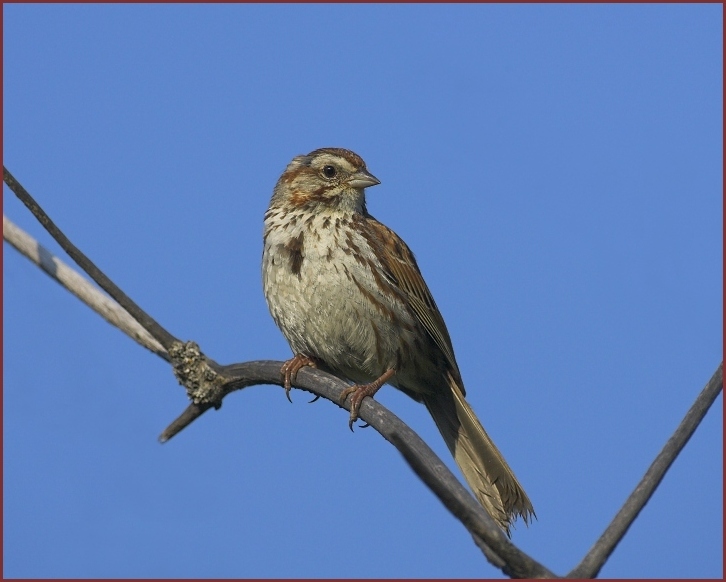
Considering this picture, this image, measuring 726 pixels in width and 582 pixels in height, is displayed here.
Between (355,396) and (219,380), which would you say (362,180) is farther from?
(219,380)

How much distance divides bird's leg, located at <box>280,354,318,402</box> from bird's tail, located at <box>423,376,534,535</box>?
908 millimetres

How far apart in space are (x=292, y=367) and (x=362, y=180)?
56.6 inches

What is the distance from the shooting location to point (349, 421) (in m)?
6.11

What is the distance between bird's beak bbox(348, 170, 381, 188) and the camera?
7.11 meters

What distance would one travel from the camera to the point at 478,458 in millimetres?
6715

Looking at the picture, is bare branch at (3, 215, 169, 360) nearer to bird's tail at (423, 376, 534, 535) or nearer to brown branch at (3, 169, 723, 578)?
brown branch at (3, 169, 723, 578)

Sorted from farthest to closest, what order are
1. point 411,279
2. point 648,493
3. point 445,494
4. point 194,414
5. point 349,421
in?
point 411,279
point 349,421
point 194,414
point 648,493
point 445,494

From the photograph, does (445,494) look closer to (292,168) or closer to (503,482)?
(503,482)

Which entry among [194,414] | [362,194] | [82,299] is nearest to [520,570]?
[194,414]

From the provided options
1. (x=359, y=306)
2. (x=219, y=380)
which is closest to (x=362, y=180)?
(x=359, y=306)

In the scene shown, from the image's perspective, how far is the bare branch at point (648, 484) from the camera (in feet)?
10.8

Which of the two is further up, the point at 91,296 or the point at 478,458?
the point at 91,296

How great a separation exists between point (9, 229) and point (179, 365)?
1.33 metres

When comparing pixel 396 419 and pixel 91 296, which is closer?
pixel 396 419
